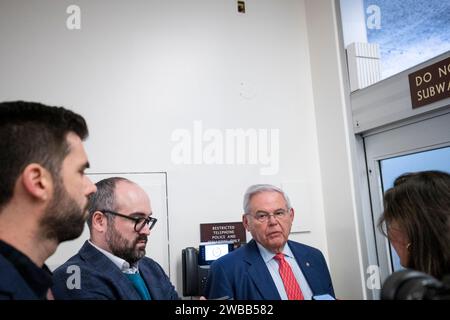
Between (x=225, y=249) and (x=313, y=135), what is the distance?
102cm

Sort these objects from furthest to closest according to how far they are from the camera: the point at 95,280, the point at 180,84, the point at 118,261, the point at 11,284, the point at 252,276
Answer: the point at 180,84
the point at 252,276
the point at 118,261
the point at 95,280
the point at 11,284

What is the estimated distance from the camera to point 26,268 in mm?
583

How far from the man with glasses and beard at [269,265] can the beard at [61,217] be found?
2.67 feet

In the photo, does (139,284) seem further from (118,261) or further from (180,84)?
(180,84)

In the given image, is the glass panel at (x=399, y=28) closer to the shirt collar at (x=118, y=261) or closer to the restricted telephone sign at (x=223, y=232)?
the restricted telephone sign at (x=223, y=232)

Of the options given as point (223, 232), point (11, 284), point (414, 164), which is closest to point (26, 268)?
point (11, 284)

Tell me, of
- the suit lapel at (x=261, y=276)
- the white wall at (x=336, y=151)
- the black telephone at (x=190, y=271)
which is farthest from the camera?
the white wall at (x=336, y=151)

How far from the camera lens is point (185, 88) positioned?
234 centimetres

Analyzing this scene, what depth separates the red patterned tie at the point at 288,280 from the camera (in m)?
1.32

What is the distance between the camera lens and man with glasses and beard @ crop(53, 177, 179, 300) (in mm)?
1017

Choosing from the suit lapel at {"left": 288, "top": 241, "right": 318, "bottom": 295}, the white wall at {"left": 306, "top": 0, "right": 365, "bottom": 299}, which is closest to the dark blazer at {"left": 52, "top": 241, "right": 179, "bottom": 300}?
the suit lapel at {"left": 288, "top": 241, "right": 318, "bottom": 295}

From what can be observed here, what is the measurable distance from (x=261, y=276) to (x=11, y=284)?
945 millimetres

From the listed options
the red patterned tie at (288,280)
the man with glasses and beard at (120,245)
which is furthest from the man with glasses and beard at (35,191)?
the red patterned tie at (288,280)

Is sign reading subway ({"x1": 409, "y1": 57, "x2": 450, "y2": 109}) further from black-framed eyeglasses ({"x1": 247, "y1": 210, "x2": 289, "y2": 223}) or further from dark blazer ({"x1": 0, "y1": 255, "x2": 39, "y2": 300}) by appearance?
dark blazer ({"x1": 0, "y1": 255, "x2": 39, "y2": 300})
